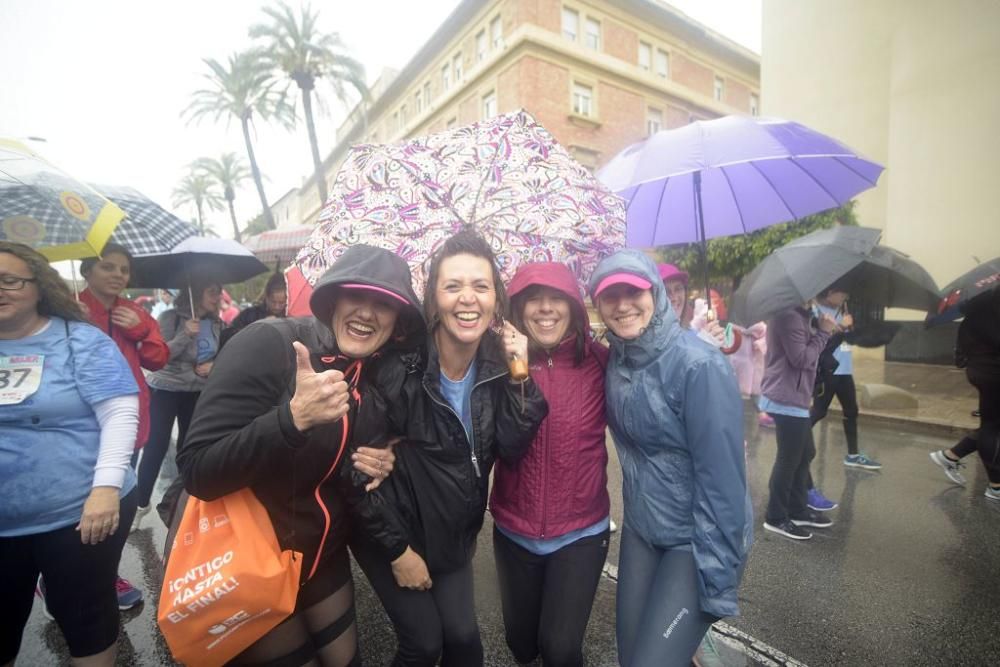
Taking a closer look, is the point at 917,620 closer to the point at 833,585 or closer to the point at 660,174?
the point at 833,585

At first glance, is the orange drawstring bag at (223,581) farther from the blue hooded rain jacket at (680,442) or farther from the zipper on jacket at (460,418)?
the blue hooded rain jacket at (680,442)

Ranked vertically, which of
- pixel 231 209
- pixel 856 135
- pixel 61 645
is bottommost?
pixel 61 645

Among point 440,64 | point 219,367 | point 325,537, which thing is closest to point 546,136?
point 219,367

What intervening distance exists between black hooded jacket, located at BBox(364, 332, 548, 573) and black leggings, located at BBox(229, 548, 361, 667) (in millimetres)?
355

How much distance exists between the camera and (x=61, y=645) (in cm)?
286

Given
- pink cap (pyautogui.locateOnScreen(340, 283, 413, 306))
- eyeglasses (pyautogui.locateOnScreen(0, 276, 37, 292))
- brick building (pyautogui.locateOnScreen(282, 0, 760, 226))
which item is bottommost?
pink cap (pyautogui.locateOnScreen(340, 283, 413, 306))

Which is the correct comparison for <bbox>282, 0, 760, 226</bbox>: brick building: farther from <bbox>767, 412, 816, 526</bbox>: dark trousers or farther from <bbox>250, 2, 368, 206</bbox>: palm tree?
<bbox>767, 412, 816, 526</bbox>: dark trousers

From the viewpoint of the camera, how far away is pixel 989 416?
4.05m

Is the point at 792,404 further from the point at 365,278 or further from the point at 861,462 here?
the point at 365,278

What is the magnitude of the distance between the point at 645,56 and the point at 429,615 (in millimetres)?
27503

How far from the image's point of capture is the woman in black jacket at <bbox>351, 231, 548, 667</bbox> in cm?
186

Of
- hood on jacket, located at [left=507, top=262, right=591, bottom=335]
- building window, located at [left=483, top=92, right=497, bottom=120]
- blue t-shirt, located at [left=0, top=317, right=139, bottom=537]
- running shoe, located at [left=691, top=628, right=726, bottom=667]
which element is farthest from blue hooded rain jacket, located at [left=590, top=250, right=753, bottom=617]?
building window, located at [left=483, top=92, right=497, bottom=120]

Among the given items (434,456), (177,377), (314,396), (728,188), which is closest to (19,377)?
(314,396)

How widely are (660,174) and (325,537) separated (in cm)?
259
